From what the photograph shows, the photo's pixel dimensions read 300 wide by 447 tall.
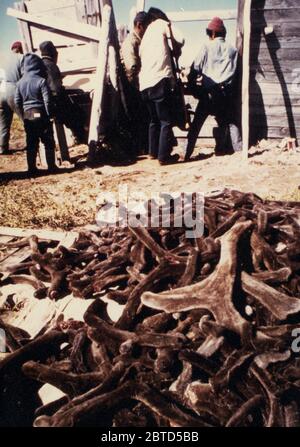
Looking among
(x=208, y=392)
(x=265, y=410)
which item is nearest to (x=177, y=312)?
(x=208, y=392)

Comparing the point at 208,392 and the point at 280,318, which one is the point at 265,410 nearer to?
the point at 208,392

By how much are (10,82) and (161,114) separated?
3.56 metres

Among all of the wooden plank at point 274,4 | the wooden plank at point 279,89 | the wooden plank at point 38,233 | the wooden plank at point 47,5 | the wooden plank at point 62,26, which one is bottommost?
the wooden plank at point 38,233

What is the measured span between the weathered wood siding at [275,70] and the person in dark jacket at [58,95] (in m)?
3.78

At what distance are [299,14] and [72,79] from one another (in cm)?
476

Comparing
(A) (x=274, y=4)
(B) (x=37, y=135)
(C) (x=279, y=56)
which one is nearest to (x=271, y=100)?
(C) (x=279, y=56)

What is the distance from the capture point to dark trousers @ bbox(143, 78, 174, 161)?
7.12 metres

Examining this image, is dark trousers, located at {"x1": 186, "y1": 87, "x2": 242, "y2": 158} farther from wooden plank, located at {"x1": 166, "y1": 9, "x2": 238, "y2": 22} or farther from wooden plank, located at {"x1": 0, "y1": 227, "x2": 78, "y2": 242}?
wooden plank, located at {"x1": 0, "y1": 227, "x2": 78, "y2": 242}

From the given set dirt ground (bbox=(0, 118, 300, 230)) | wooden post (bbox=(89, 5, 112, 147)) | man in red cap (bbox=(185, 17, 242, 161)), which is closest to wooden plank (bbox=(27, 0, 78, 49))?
wooden post (bbox=(89, 5, 112, 147))

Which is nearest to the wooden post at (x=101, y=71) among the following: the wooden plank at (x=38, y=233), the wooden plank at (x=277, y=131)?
the wooden plank at (x=277, y=131)

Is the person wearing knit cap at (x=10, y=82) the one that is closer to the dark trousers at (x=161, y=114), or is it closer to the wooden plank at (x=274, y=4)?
the dark trousers at (x=161, y=114)

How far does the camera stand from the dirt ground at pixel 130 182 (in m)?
5.68

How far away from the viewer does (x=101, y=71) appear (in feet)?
25.0

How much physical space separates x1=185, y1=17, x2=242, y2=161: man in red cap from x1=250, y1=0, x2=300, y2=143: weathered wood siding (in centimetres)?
50
